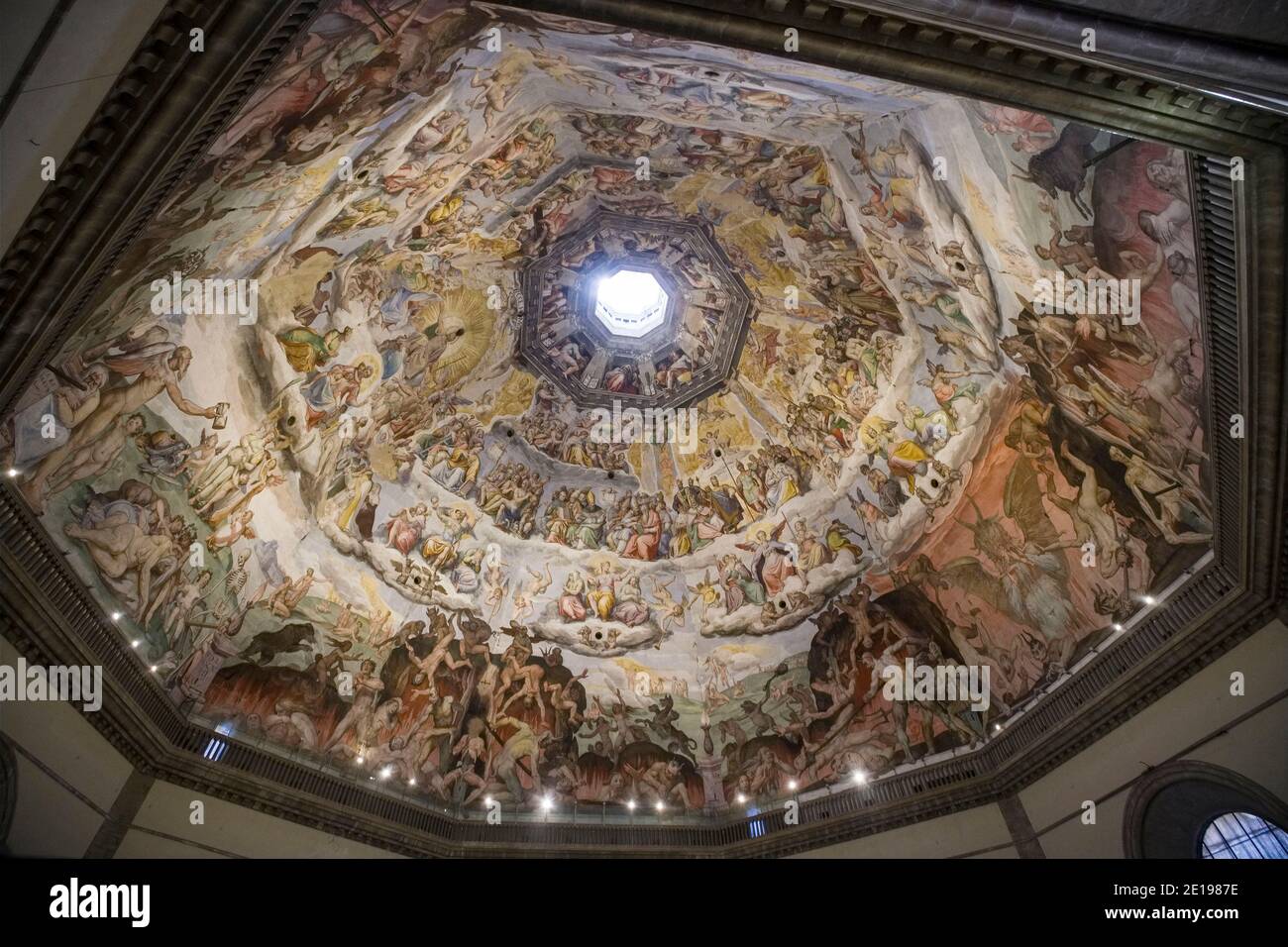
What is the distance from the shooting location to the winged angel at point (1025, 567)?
1339cm

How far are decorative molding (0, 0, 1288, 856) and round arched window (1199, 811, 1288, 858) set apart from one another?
5.85ft

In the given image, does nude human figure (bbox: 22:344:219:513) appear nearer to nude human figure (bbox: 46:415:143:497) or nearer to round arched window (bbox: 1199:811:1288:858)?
nude human figure (bbox: 46:415:143:497)

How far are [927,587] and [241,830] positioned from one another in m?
13.7

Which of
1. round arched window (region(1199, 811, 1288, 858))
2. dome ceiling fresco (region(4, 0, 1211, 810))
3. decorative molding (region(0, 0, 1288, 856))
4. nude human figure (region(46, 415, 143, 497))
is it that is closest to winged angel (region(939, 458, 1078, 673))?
dome ceiling fresco (region(4, 0, 1211, 810))

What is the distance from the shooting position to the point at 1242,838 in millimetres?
10008

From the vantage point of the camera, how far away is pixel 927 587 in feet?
51.9

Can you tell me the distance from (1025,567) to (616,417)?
9699mm

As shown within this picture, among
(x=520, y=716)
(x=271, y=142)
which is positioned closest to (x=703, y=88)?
(x=271, y=142)

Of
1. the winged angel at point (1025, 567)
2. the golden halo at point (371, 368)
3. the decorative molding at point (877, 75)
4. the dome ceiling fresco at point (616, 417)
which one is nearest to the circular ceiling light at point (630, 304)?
the dome ceiling fresco at point (616, 417)

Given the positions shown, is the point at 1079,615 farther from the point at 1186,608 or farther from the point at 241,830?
the point at 241,830

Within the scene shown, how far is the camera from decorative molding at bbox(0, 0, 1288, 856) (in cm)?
583

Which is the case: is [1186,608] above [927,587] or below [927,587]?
below

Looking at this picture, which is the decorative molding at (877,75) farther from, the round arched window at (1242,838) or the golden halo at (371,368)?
the golden halo at (371,368)

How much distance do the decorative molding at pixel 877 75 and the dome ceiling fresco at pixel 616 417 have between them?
0.85 m
